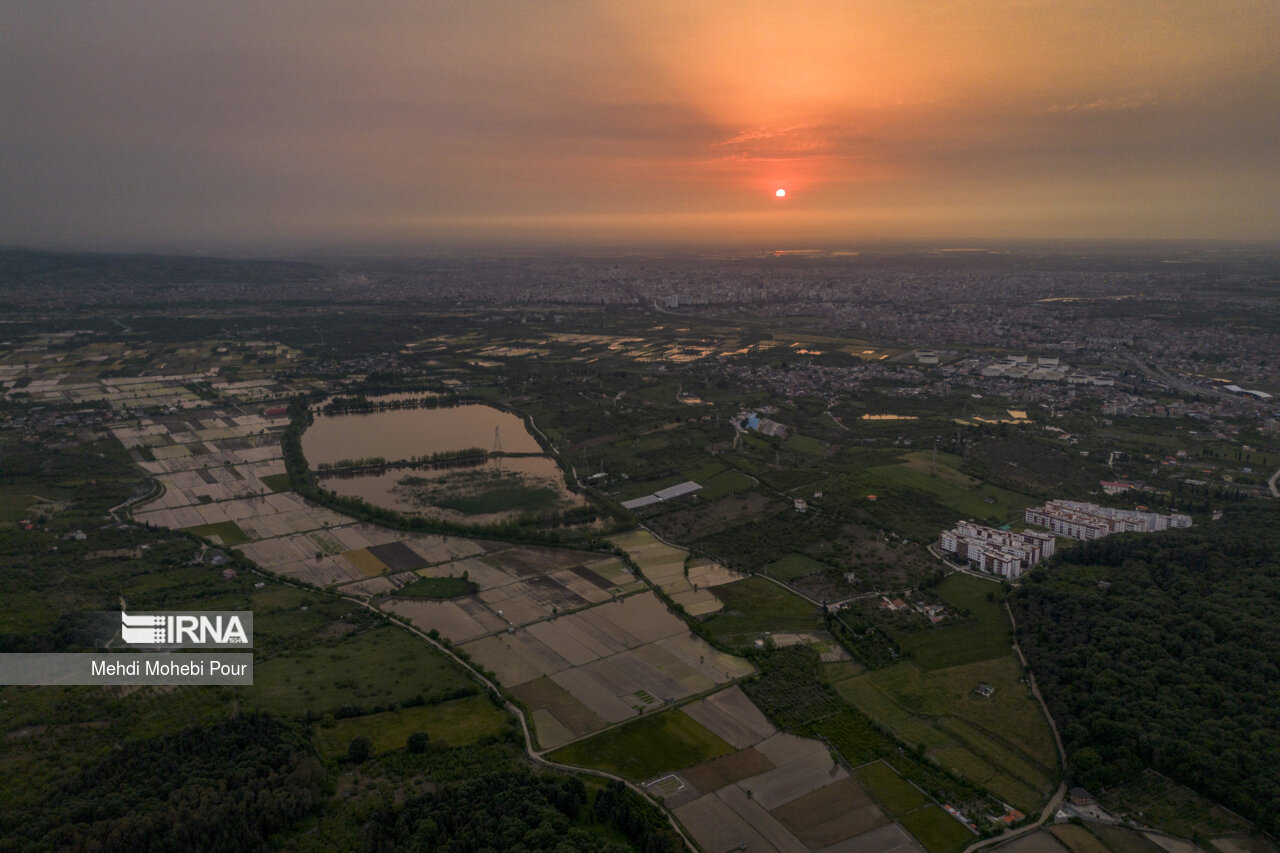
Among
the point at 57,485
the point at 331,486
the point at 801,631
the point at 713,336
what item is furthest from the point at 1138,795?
the point at 713,336

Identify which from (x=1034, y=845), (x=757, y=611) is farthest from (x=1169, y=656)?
(x=757, y=611)

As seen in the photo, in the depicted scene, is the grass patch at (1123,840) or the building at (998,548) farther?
the building at (998,548)

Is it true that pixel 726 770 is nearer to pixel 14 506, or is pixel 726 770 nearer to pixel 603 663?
pixel 603 663

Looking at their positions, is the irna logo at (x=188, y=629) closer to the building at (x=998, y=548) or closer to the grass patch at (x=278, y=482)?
the grass patch at (x=278, y=482)

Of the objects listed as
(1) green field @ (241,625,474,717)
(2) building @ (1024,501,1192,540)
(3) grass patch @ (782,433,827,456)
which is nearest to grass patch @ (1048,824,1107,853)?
(1) green field @ (241,625,474,717)

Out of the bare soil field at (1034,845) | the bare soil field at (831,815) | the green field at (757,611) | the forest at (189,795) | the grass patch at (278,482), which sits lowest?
the bare soil field at (1034,845)

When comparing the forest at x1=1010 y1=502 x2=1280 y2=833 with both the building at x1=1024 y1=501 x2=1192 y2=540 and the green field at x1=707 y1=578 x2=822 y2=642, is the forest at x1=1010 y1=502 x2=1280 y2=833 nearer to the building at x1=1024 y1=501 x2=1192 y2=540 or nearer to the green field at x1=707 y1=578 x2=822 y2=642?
the building at x1=1024 y1=501 x2=1192 y2=540

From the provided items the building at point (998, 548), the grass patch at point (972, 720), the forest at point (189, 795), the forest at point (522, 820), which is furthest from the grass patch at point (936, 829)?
the building at point (998, 548)
